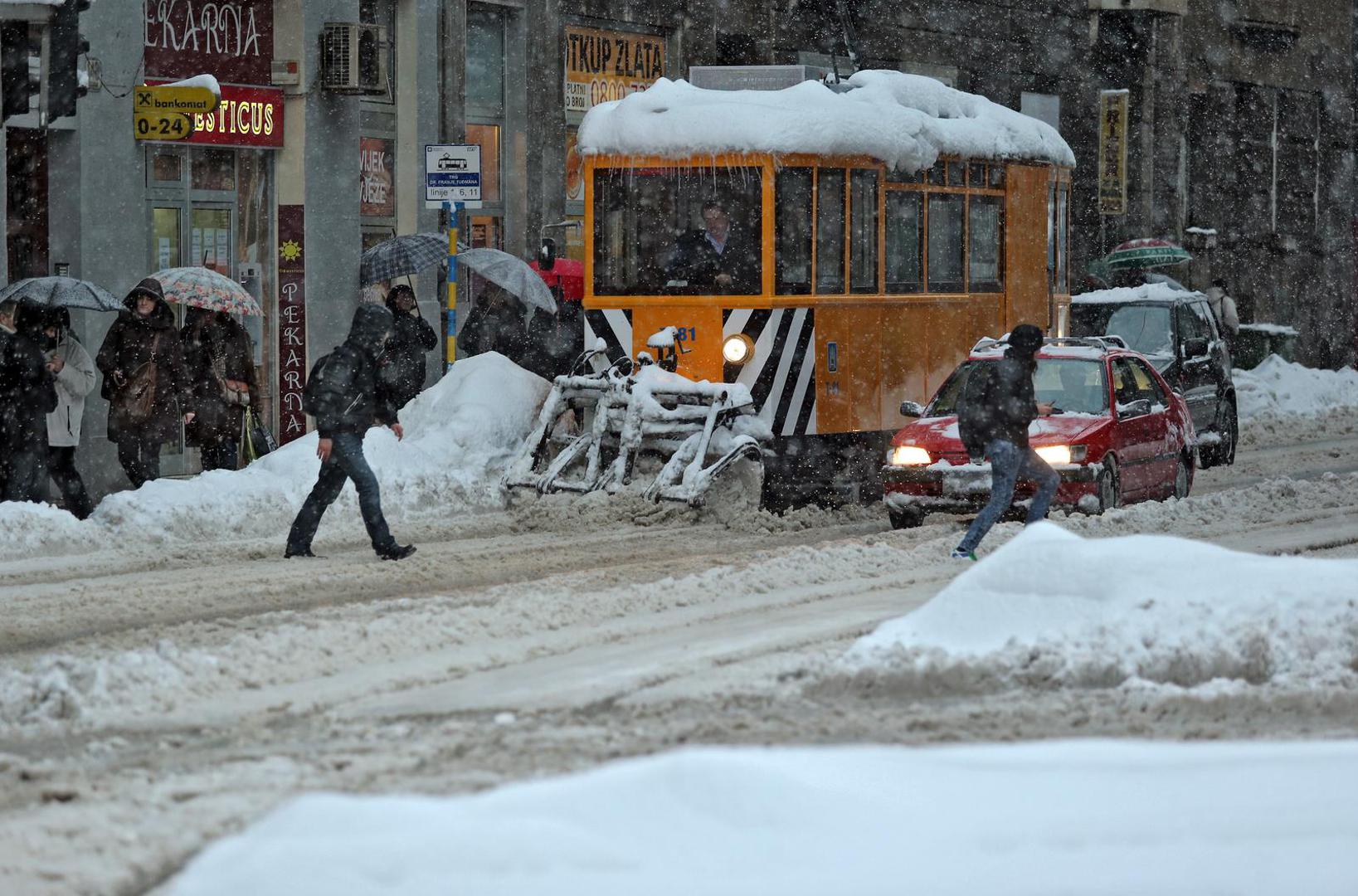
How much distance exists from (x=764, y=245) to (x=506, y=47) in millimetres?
9930

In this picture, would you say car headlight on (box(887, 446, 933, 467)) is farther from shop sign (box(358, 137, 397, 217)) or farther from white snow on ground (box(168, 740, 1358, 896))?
shop sign (box(358, 137, 397, 217))

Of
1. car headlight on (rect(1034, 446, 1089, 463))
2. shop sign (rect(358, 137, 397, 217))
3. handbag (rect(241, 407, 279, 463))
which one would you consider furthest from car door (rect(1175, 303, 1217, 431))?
handbag (rect(241, 407, 279, 463))

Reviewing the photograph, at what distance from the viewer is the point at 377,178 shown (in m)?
24.7

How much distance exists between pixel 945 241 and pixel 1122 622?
372 inches

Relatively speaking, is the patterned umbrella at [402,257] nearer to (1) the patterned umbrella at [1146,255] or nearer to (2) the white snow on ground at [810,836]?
(2) the white snow on ground at [810,836]

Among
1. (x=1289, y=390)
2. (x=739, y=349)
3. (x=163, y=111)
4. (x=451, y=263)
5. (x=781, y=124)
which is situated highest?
(x=163, y=111)

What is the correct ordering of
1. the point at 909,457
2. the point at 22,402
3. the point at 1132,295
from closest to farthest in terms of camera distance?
the point at 909,457, the point at 22,402, the point at 1132,295

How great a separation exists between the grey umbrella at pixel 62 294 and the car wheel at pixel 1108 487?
7.45 metres

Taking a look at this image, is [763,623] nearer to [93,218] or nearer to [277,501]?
[277,501]

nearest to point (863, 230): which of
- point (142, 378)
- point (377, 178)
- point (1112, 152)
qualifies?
point (142, 378)

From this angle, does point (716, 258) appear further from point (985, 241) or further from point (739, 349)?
point (985, 241)

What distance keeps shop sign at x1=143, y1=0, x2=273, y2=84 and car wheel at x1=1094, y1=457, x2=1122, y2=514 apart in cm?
1028

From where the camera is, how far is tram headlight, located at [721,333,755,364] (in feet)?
57.2

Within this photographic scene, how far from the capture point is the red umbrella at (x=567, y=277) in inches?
885
